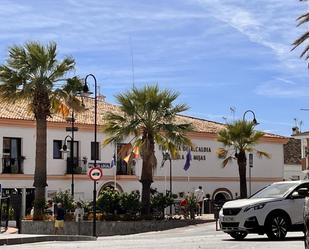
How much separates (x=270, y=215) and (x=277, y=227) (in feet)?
1.66

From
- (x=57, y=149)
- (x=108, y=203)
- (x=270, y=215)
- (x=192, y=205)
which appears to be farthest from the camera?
(x=57, y=149)

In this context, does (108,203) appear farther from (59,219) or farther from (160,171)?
(160,171)

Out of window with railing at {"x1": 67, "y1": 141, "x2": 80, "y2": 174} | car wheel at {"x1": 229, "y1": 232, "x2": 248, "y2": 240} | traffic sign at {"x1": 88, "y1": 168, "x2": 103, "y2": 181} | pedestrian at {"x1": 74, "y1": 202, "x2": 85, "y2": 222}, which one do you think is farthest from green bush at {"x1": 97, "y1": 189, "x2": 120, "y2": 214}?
car wheel at {"x1": 229, "y1": 232, "x2": 248, "y2": 240}

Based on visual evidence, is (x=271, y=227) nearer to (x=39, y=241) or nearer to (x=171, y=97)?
(x=39, y=241)

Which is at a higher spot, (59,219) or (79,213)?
(79,213)

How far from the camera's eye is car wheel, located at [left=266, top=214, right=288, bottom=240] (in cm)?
1862

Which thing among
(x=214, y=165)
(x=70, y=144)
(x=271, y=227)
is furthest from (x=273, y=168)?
(x=271, y=227)

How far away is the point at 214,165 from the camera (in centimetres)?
5747

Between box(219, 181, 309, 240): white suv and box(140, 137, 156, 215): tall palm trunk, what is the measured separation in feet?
52.6

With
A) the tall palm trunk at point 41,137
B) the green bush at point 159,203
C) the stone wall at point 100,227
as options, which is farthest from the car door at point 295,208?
the tall palm trunk at point 41,137

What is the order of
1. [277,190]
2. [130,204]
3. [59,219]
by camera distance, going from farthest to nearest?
[130,204] < [59,219] < [277,190]

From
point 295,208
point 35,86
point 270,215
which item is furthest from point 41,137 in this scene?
point 295,208

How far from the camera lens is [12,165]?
1809 inches

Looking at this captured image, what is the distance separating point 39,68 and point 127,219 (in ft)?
30.3
